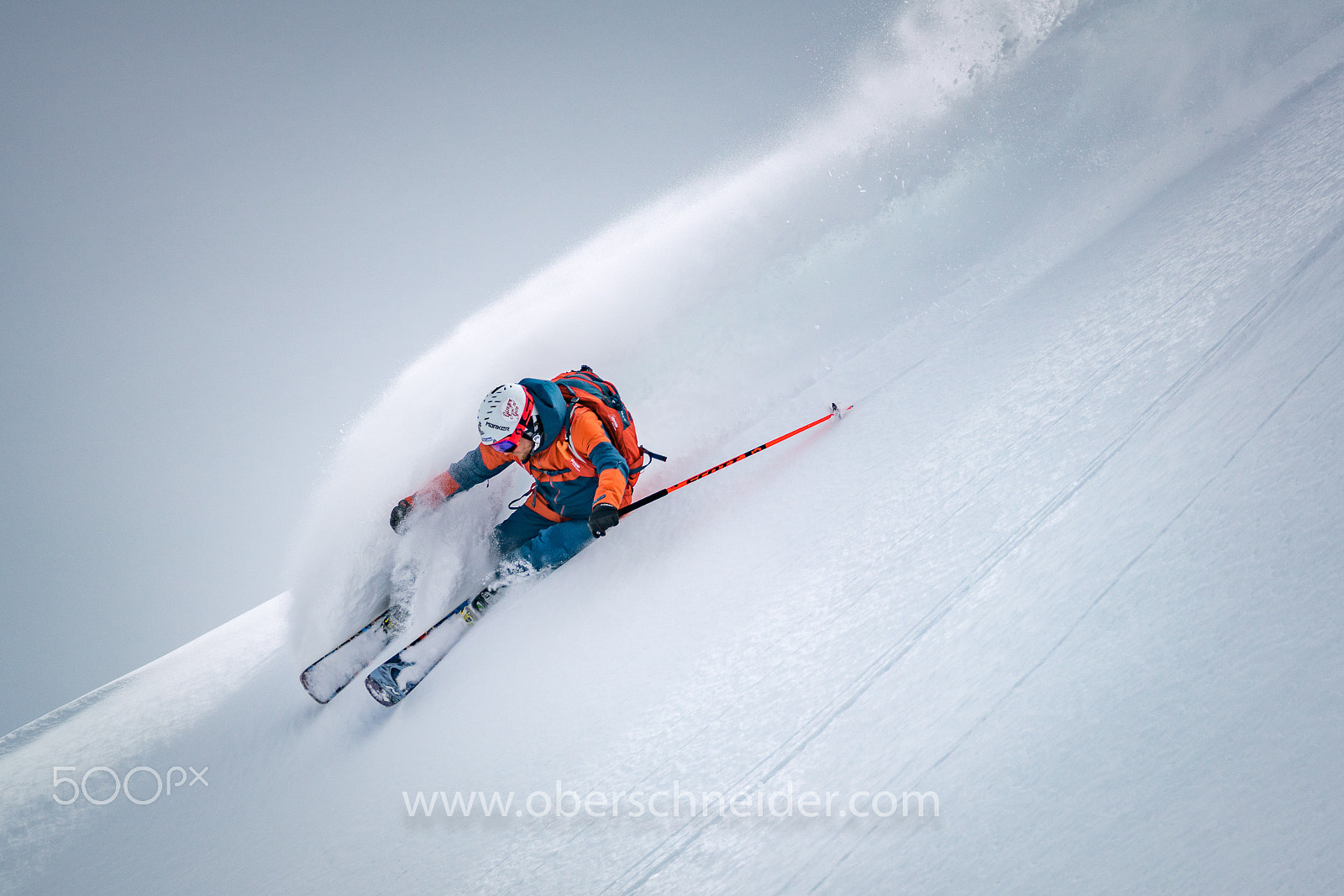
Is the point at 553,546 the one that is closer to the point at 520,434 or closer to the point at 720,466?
the point at 520,434

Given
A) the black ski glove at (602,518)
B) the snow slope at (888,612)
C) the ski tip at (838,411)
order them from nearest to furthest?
the snow slope at (888,612) → the black ski glove at (602,518) → the ski tip at (838,411)

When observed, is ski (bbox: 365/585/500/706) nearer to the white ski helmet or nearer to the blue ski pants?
the blue ski pants

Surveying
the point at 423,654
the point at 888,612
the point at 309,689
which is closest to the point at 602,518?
the point at 423,654

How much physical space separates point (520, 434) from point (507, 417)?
109mm

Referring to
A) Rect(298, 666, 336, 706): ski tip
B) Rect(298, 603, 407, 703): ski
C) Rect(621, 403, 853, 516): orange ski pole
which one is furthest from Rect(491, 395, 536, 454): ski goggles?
Rect(298, 666, 336, 706): ski tip

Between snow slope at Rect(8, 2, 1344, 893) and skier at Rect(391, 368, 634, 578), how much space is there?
0.55 feet

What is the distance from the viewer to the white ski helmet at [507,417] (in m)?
3.10

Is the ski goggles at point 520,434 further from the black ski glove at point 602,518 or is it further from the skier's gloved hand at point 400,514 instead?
the skier's gloved hand at point 400,514

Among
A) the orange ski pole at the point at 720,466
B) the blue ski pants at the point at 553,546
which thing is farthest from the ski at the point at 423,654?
the orange ski pole at the point at 720,466

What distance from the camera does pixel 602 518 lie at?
9.42 ft

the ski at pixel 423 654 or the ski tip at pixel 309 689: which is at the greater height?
the ski tip at pixel 309 689

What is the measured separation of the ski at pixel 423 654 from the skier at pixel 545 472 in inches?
10.1

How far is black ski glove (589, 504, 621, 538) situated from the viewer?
9.35 ft

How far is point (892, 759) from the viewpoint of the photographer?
175 centimetres
